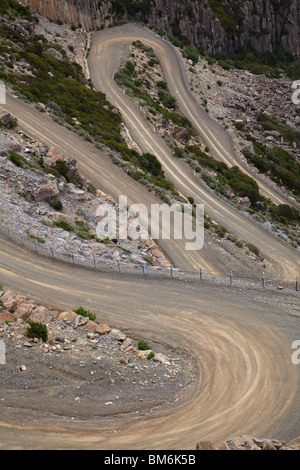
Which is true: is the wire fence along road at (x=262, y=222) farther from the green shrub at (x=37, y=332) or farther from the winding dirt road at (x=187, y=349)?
the green shrub at (x=37, y=332)

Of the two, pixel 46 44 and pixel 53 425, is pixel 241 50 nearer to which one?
pixel 46 44

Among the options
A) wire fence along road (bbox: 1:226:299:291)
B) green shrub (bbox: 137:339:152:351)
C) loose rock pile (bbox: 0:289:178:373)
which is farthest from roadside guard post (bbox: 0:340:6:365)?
wire fence along road (bbox: 1:226:299:291)

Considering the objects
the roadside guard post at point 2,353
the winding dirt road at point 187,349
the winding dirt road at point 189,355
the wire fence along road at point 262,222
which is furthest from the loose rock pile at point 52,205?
the wire fence along road at point 262,222

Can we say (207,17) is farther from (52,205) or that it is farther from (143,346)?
(143,346)

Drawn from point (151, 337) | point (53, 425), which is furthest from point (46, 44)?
point (53, 425)

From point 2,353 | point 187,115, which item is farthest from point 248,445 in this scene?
point 187,115

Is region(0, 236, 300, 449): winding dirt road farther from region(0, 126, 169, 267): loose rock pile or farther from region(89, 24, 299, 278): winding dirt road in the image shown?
region(89, 24, 299, 278): winding dirt road
